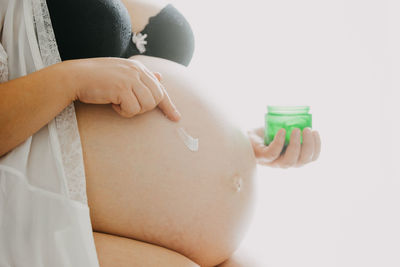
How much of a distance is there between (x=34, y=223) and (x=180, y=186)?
9.5 inches

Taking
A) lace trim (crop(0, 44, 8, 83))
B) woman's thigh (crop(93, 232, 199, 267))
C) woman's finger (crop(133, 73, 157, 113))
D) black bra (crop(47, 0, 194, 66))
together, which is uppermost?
A: black bra (crop(47, 0, 194, 66))

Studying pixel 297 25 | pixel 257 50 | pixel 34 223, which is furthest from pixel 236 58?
pixel 34 223

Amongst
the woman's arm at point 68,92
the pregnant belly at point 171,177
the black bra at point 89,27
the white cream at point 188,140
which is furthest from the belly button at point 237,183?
the black bra at point 89,27

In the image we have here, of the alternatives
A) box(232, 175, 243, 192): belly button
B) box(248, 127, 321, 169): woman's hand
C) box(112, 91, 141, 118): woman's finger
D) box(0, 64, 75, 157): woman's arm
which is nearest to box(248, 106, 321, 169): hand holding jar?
box(248, 127, 321, 169): woman's hand

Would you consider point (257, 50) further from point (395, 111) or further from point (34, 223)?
point (34, 223)

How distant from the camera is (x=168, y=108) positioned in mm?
625

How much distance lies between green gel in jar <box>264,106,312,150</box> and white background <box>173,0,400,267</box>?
455mm

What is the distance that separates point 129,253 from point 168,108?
264 mm

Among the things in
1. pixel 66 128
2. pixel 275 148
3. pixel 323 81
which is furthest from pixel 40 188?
pixel 323 81

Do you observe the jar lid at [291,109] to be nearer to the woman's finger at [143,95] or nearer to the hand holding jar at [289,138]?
the hand holding jar at [289,138]

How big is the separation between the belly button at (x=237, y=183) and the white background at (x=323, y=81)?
53 centimetres

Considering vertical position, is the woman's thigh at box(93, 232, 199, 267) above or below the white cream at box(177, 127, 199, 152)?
below

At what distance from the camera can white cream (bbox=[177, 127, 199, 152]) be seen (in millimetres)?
637

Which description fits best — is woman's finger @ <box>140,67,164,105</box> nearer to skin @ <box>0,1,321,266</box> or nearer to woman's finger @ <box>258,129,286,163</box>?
skin @ <box>0,1,321,266</box>
